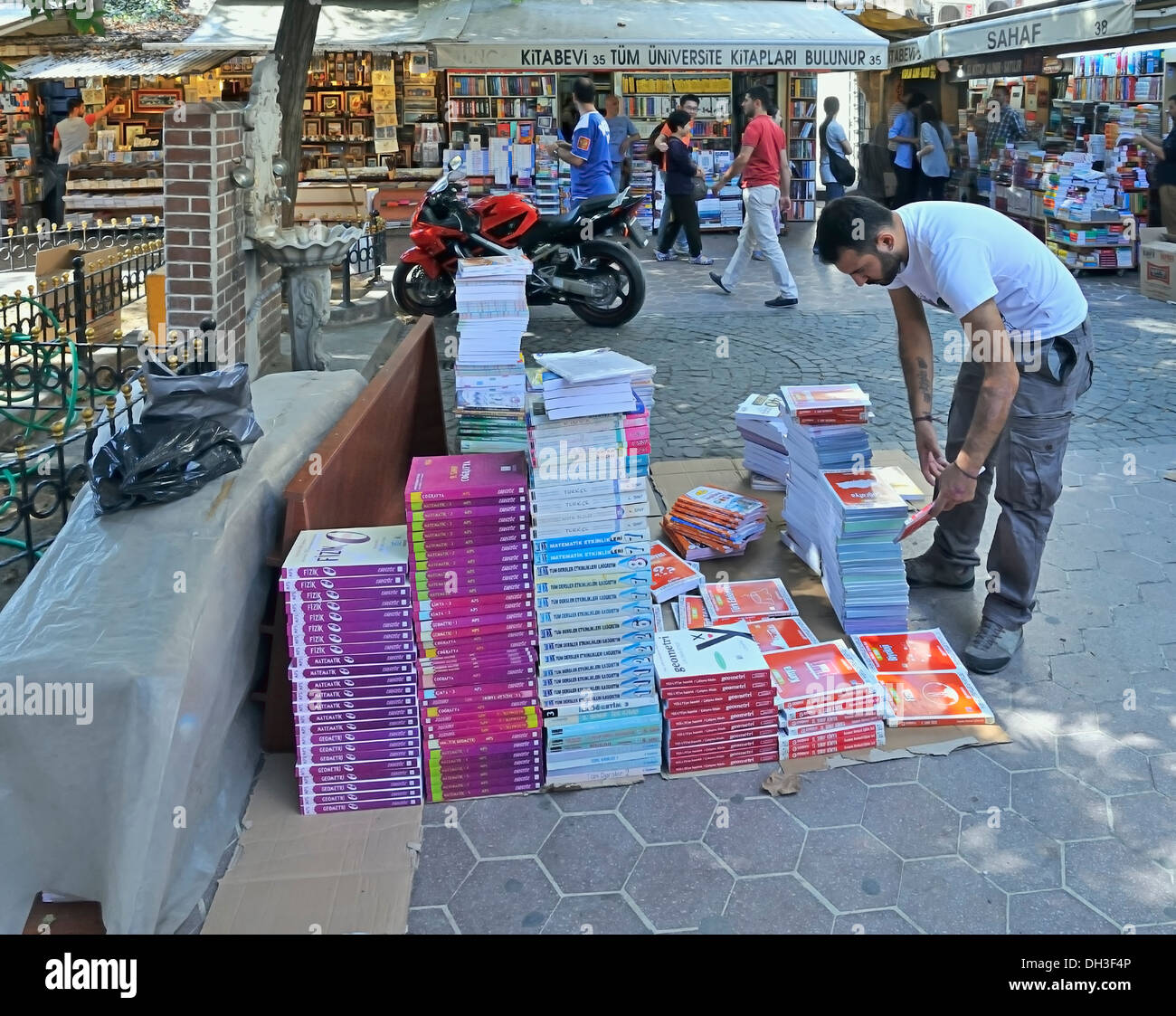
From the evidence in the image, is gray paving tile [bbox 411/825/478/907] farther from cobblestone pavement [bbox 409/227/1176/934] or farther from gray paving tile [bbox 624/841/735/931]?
gray paving tile [bbox 624/841/735/931]

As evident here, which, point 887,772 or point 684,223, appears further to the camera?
point 684,223

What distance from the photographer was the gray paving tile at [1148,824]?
316cm

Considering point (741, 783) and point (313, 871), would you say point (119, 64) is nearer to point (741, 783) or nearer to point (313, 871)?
point (313, 871)

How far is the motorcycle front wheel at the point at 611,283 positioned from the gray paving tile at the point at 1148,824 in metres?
6.40

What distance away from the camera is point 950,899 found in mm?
2994

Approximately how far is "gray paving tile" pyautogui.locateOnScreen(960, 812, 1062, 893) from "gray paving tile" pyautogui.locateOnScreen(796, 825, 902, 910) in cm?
23

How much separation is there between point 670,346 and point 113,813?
6.49m

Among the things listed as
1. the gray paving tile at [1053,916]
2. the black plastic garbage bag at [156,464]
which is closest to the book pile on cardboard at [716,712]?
the gray paving tile at [1053,916]

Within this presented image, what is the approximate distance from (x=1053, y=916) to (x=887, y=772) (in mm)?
719

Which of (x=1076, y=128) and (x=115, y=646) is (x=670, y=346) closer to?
(x=115, y=646)

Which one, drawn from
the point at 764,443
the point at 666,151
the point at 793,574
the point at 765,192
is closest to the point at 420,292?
the point at 765,192

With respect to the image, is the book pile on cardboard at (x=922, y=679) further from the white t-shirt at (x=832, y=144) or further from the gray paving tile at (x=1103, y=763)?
the white t-shirt at (x=832, y=144)

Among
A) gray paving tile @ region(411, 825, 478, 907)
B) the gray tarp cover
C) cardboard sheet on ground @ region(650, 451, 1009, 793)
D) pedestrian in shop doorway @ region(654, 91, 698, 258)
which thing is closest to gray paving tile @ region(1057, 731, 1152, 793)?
cardboard sheet on ground @ region(650, 451, 1009, 793)

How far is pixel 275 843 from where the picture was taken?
10.7 feet
